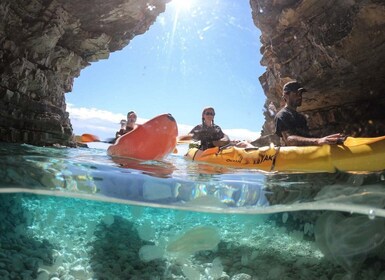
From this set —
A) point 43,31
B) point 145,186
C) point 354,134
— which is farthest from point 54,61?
point 354,134

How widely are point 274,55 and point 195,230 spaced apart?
10869 mm

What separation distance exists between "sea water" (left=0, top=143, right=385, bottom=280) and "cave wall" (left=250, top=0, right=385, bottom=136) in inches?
243

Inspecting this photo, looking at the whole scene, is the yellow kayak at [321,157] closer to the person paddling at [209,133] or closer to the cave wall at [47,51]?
the person paddling at [209,133]

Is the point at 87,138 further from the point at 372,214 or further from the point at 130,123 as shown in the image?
the point at 372,214

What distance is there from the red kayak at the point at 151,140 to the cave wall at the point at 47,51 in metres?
7.19

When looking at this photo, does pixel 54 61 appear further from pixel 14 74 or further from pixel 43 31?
pixel 14 74

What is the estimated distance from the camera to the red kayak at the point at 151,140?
259 inches

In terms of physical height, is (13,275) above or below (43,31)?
below

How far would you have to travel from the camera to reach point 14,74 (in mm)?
12586

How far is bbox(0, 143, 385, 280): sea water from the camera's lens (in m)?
4.59

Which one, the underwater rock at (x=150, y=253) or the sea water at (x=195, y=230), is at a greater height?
the sea water at (x=195, y=230)

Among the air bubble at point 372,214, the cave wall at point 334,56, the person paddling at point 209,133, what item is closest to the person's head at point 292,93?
the air bubble at point 372,214

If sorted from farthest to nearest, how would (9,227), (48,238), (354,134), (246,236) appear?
(354,134) < (246,236) < (9,227) < (48,238)

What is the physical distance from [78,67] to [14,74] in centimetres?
607
